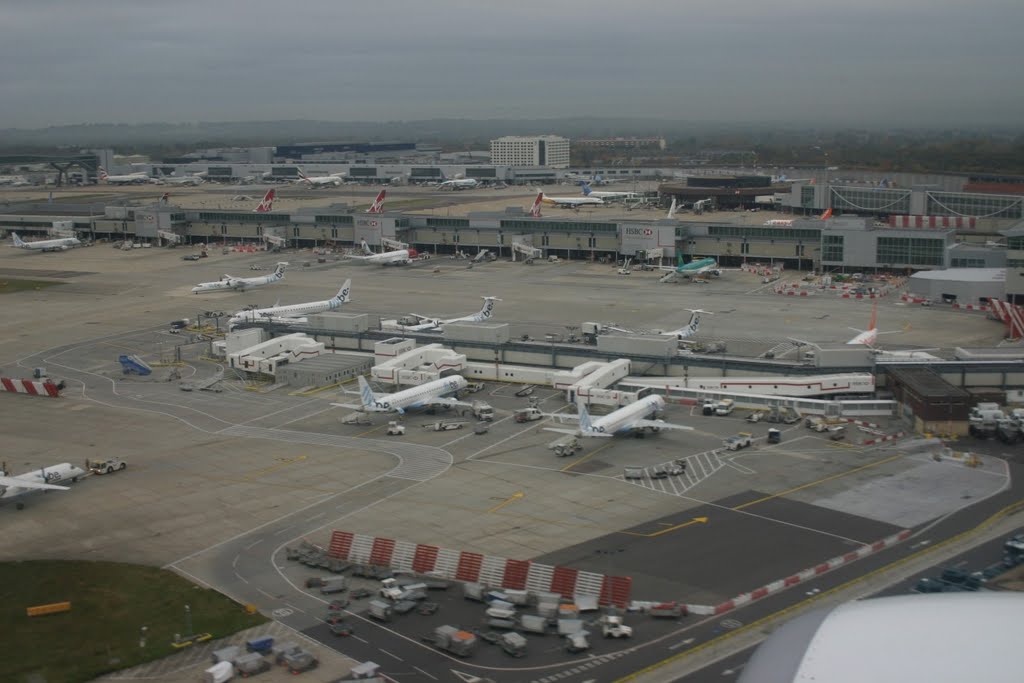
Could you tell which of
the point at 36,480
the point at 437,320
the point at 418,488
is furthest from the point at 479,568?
the point at 437,320

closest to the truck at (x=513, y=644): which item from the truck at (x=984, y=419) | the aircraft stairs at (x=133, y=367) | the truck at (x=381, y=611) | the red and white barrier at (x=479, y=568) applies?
the red and white barrier at (x=479, y=568)

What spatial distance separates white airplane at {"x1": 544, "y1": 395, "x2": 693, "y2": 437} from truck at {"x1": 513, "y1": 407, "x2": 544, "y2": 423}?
1035mm

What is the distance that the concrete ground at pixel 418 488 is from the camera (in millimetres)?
41188

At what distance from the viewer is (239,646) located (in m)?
34.0

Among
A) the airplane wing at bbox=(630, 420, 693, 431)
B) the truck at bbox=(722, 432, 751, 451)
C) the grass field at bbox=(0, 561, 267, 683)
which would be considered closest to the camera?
the grass field at bbox=(0, 561, 267, 683)

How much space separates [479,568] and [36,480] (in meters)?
24.9

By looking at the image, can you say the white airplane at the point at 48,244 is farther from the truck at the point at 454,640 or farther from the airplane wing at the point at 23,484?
the truck at the point at 454,640

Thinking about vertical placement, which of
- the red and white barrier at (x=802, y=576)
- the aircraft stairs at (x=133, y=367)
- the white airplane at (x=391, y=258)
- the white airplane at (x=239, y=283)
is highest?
the white airplane at (x=391, y=258)

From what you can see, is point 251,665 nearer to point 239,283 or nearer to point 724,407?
point 724,407

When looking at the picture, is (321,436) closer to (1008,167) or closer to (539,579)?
(539,579)

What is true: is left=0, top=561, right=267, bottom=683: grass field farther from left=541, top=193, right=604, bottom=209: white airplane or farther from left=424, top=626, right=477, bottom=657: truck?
left=541, top=193, right=604, bottom=209: white airplane

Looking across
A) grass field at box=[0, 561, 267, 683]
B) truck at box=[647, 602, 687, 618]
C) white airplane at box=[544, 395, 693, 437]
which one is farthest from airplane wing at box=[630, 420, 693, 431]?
grass field at box=[0, 561, 267, 683]

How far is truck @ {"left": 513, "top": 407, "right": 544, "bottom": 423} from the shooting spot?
61.6 meters

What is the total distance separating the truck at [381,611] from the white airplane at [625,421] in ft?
71.0
